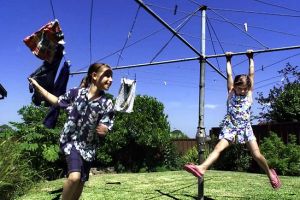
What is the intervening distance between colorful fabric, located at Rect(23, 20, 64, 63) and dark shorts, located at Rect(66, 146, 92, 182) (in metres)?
1.46

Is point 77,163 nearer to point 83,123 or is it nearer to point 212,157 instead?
point 83,123

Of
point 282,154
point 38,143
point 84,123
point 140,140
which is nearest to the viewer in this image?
point 84,123

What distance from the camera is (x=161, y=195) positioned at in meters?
8.66

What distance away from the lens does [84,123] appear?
187 inches

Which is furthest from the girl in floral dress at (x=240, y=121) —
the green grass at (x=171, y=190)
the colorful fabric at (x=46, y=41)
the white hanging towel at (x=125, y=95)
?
the white hanging towel at (x=125, y=95)

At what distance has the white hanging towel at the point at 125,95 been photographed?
9.85 m

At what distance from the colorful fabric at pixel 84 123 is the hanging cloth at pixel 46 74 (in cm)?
59

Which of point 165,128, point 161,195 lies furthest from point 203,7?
point 165,128

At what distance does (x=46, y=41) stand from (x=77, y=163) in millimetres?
1783

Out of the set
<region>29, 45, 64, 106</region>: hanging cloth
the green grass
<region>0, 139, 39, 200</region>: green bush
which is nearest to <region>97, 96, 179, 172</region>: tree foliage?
the green grass

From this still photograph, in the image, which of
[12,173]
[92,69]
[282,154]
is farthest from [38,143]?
[92,69]

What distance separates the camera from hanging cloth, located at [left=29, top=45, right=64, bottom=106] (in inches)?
213

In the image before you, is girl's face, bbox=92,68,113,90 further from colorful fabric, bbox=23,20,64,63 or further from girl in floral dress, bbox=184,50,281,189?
girl in floral dress, bbox=184,50,281,189

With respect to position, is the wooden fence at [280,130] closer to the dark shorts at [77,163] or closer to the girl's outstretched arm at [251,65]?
the girl's outstretched arm at [251,65]
